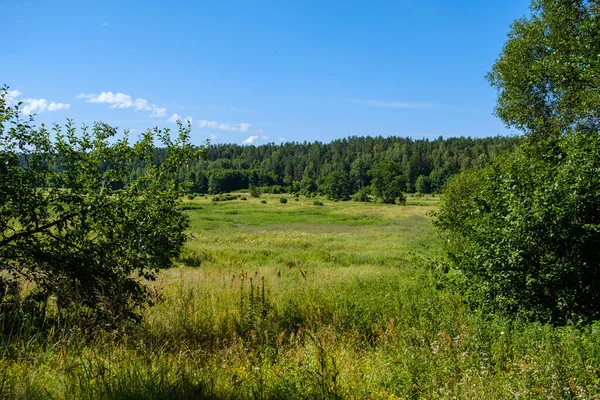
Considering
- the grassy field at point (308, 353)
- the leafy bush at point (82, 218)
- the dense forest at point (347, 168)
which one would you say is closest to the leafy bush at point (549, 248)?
the grassy field at point (308, 353)

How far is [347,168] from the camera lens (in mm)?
162875

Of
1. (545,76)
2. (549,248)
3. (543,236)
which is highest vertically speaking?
(545,76)

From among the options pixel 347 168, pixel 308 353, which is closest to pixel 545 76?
pixel 308 353

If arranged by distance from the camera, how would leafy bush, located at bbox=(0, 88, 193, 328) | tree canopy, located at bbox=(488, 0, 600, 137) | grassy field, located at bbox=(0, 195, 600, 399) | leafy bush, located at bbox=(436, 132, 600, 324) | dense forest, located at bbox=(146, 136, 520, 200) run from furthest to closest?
dense forest, located at bbox=(146, 136, 520, 200) → tree canopy, located at bbox=(488, 0, 600, 137) → leafy bush, located at bbox=(436, 132, 600, 324) → leafy bush, located at bbox=(0, 88, 193, 328) → grassy field, located at bbox=(0, 195, 600, 399)

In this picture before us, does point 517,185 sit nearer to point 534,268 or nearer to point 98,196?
point 534,268

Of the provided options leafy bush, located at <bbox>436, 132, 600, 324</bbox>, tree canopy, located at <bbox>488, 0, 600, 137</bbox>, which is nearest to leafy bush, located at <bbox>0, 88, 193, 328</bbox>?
leafy bush, located at <bbox>436, 132, 600, 324</bbox>

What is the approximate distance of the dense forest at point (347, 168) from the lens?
12783cm

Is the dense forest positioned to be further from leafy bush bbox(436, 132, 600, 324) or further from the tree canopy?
leafy bush bbox(436, 132, 600, 324)

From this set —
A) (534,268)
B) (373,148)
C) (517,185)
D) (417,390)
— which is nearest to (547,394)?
(417,390)

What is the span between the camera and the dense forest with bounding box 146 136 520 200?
128 metres

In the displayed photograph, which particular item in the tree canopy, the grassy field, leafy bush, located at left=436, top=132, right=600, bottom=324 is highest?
the tree canopy

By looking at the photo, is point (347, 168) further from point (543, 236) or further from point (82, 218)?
point (82, 218)

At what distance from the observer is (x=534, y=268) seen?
761cm

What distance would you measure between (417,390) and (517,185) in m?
5.84
